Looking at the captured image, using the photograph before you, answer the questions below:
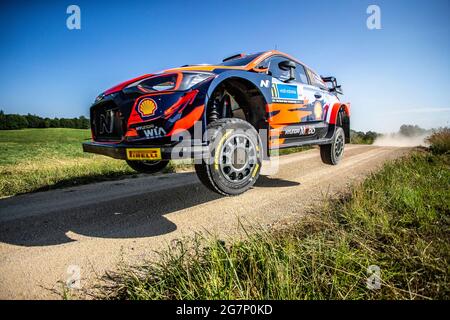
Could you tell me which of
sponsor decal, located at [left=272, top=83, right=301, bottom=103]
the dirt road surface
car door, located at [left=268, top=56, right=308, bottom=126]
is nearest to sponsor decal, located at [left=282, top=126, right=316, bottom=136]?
car door, located at [left=268, top=56, right=308, bottom=126]

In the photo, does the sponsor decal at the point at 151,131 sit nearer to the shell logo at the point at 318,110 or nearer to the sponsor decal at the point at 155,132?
the sponsor decal at the point at 155,132

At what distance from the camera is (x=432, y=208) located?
226 centimetres

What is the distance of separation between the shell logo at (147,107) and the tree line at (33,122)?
2686 inches

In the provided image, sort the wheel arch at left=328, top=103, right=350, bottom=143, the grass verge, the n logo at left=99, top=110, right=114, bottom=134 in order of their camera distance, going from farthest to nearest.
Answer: the wheel arch at left=328, top=103, right=350, bottom=143, the n logo at left=99, top=110, right=114, bottom=134, the grass verge

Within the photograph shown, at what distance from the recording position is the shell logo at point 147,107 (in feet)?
7.63

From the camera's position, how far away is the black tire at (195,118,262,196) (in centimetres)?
232

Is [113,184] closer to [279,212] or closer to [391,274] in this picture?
[279,212]

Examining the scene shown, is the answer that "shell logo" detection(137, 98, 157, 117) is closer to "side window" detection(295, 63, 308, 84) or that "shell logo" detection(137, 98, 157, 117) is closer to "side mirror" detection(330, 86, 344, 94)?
"side window" detection(295, 63, 308, 84)

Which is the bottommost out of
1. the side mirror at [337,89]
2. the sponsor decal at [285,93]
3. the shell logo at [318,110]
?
the shell logo at [318,110]

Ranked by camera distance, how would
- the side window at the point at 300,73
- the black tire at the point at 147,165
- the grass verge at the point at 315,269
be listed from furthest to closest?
1. the side window at the point at 300,73
2. the black tire at the point at 147,165
3. the grass verge at the point at 315,269

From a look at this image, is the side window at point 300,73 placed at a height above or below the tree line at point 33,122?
below

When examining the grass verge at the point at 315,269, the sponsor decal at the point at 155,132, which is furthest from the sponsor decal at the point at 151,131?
the grass verge at the point at 315,269

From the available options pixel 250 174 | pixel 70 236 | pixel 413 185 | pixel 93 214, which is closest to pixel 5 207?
pixel 93 214

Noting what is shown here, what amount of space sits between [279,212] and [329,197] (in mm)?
902
